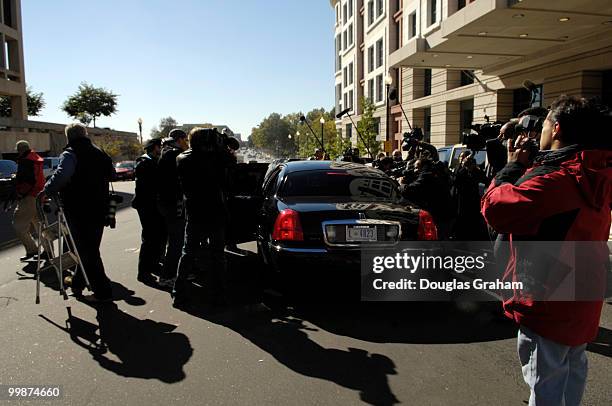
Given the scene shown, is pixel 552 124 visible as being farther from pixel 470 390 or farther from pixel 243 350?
pixel 243 350

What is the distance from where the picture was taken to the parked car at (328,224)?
462 centimetres

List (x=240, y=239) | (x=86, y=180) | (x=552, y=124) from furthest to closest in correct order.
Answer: (x=240, y=239), (x=86, y=180), (x=552, y=124)

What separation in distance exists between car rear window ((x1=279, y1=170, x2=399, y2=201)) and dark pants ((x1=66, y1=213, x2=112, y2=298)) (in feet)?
6.91

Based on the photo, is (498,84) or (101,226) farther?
(498,84)

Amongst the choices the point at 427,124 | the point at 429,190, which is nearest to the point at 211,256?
the point at 429,190

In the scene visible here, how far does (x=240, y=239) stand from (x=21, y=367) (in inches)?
131

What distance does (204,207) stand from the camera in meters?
5.04

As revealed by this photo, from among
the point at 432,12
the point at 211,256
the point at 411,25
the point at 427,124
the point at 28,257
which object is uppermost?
the point at 411,25

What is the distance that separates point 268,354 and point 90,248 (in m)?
2.52

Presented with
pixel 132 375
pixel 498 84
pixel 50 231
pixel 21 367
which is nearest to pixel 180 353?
pixel 132 375

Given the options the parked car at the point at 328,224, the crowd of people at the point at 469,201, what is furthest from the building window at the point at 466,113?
the parked car at the point at 328,224

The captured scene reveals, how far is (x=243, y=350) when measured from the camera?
12.9ft

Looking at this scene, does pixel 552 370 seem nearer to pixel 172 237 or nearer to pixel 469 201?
pixel 469 201

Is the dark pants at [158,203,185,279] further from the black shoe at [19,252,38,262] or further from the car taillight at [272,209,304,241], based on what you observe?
the black shoe at [19,252,38,262]
